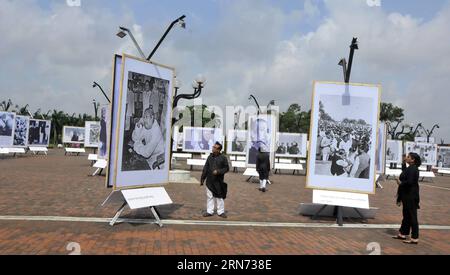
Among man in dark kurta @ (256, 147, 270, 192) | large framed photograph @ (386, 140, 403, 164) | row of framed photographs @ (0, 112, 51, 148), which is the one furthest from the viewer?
large framed photograph @ (386, 140, 403, 164)

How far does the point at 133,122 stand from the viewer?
8266 millimetres

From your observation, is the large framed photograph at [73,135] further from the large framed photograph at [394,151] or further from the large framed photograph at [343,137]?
the large framed photograph at [343,137]

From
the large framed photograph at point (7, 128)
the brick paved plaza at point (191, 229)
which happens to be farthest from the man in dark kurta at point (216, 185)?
the large framed photograph at point (7, 128)

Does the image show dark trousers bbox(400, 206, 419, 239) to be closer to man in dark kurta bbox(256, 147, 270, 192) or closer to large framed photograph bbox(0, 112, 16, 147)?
man in dark kurta bbox(256, 147, 270, 192)

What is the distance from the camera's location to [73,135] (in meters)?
44.1

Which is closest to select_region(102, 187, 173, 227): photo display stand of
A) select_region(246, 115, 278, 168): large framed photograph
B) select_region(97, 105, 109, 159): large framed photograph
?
select_region(97, 105, 109, 159): large framed photograph

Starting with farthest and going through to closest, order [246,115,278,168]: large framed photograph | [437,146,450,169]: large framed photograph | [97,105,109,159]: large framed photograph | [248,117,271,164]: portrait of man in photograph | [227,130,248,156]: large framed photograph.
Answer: [437,146,450,169]: large framed photograph
[227,130,248,156]: large framed photograph
[248,117,271,164]: portrait of man in photograph
[246,115,278,168]: large framed photograph
[97,105,109,159]: large framed photograph

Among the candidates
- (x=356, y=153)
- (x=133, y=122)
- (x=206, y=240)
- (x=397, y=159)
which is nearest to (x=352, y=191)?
(x=356, y=153)

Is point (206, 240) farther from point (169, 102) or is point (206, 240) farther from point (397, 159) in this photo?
point (397, 159)

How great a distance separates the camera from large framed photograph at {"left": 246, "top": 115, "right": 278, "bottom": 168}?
21.7m

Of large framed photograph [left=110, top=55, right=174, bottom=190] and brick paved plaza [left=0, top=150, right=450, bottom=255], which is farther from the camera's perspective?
large framed photograph [left=110, top=55, right=174, bottom=190]

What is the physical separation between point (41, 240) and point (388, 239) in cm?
613

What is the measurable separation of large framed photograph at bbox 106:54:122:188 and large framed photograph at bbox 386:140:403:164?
27.1m
